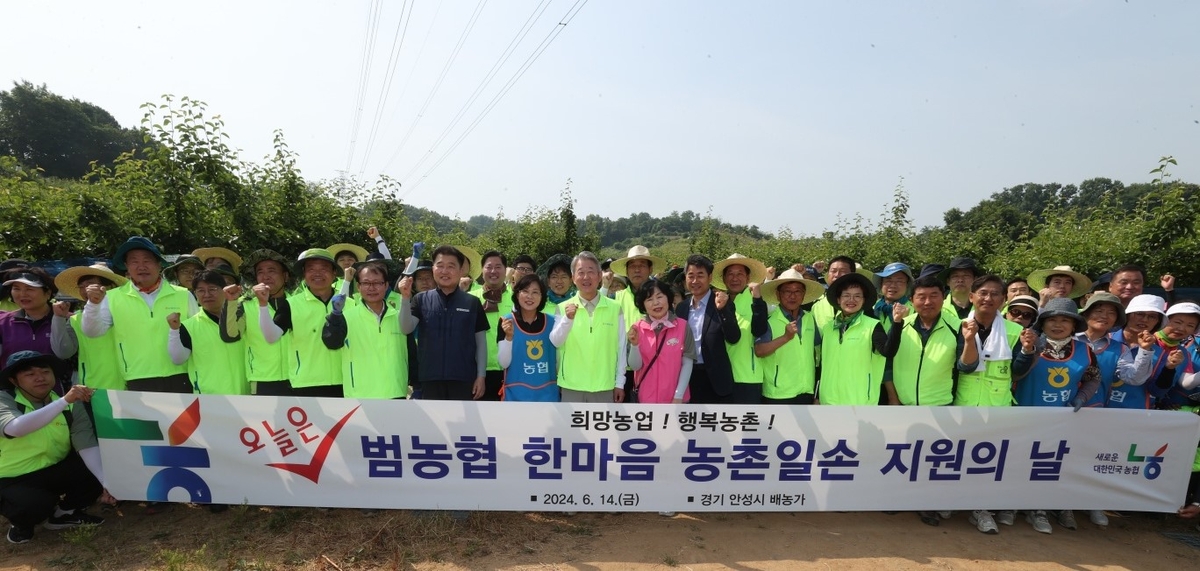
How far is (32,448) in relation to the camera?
3.75 metres

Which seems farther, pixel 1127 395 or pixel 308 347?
pixel 1127 395

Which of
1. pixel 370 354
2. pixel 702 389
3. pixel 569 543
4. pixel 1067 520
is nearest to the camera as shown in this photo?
pixel 569 543

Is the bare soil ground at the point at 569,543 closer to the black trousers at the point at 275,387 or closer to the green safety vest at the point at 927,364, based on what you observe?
the black trousers at the point at 275,387

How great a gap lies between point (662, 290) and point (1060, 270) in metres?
4.53

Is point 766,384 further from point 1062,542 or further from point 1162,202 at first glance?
point 1162,202

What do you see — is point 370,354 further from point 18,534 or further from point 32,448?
point 18,534

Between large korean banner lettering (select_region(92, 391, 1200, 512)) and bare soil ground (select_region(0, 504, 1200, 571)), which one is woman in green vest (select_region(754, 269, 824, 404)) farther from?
bare soil ground (select_region(0, 504, 1200, 571))

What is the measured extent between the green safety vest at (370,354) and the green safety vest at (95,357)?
1925 millimetres

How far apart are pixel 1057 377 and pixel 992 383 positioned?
0.54m

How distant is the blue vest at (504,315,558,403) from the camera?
13.6 feet

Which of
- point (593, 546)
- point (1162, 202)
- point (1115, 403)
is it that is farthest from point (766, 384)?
point (1162, 202)

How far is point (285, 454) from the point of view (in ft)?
13.0

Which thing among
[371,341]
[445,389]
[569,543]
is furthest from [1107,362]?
[371,341]

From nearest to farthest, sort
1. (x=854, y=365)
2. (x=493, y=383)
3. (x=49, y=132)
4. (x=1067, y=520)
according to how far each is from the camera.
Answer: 1. (x=854, y=365)
2. (x=1067, y=520)
3. (x=493, y=383)
4. (x=49, y=132)
